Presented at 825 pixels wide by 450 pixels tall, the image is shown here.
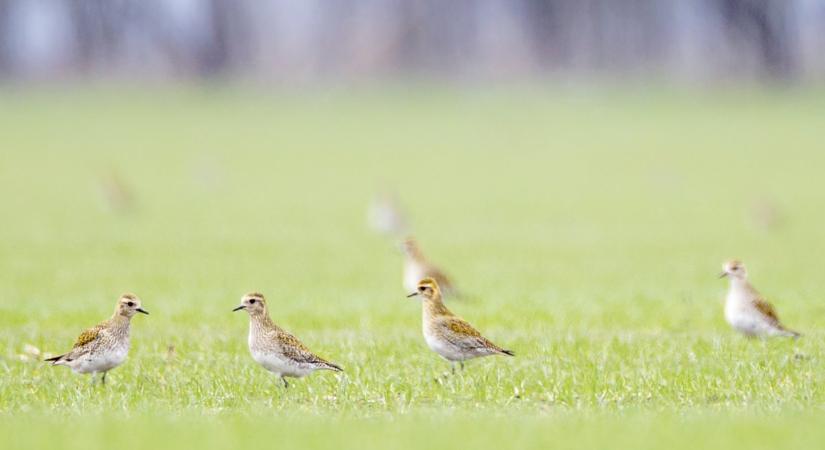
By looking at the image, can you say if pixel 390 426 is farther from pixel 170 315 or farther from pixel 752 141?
pixel 752 141

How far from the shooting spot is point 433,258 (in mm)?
22812

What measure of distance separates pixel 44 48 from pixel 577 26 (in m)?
31.0

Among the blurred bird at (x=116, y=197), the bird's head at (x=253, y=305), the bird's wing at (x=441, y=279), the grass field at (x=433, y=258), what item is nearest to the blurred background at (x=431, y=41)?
the grass field at (x=433, y=258)

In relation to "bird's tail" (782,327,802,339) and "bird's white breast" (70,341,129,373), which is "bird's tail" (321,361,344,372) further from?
"bird's tail" (782,327,802,339)

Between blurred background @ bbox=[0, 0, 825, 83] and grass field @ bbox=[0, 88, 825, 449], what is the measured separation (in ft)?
54.3

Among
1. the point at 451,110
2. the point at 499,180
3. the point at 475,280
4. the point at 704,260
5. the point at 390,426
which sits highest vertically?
the point at 451,110

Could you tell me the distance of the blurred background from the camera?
7200cm

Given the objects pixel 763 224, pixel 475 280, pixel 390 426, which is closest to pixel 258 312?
pixel 390 426

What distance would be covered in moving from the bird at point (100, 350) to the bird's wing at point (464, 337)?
2.20 metres

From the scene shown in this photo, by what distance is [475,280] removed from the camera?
1967cm

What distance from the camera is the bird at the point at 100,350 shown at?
10531 mm

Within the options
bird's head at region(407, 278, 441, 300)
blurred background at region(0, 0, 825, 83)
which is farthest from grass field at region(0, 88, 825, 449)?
blurred background at region(0, 0, 825, 83)

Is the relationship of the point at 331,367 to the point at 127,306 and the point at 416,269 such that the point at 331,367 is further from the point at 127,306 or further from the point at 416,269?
the point at 416,269

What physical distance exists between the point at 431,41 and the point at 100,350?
236 feet
